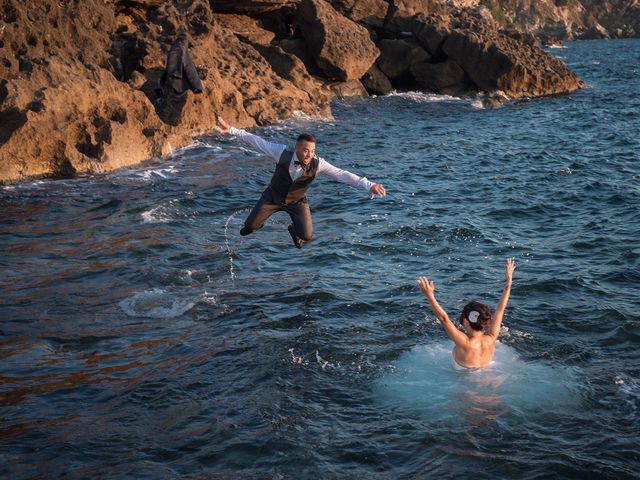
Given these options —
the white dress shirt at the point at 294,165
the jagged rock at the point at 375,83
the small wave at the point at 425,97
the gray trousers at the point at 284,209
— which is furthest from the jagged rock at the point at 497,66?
the white dress shirt at the point at 294,165

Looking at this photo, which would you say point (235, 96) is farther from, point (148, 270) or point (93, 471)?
point (93, 471)

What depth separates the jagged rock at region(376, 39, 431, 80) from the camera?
35.8m

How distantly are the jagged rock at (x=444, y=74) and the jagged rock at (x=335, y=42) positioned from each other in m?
3.02

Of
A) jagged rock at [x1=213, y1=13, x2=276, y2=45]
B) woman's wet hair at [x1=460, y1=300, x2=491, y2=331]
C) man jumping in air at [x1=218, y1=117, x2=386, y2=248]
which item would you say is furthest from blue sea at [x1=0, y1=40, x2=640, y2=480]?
jagged rock at [x1=213, y1=13, x2=276, y2=45]

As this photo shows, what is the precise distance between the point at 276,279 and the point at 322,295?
1.14m

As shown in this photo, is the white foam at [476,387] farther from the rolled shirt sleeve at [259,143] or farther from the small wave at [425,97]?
the small wave at [425,97]

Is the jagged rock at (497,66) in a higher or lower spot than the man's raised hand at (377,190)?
higher

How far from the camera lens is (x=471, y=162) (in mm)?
22562

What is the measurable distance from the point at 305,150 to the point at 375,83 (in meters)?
25.4

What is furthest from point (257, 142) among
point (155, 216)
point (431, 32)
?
point (431, 32)

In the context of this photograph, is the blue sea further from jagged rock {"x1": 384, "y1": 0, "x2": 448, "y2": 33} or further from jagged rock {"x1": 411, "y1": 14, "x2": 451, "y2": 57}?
jagged rock {"x1": 384, "y1": 0, "x2": 448, "y2": 33}

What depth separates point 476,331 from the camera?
28.8 feet

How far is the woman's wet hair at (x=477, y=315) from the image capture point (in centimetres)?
854

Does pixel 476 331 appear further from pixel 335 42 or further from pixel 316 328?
pixel 335 42
